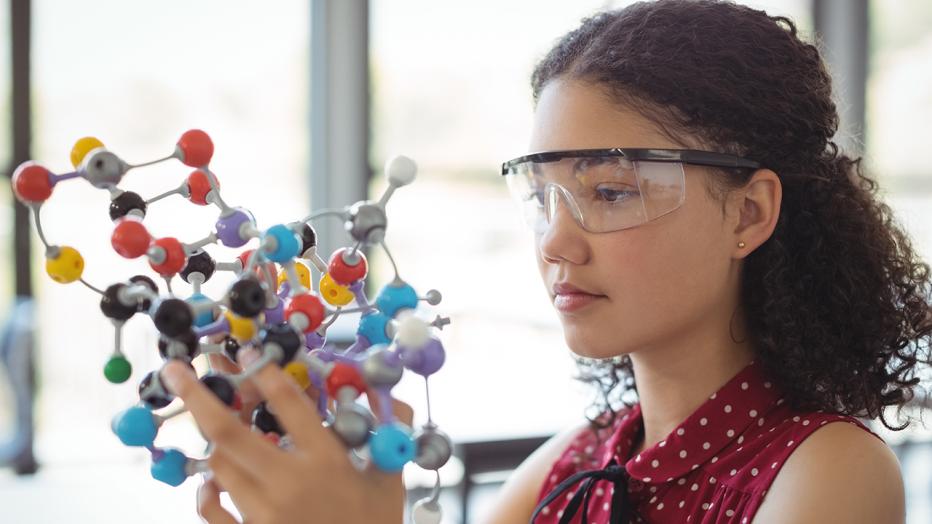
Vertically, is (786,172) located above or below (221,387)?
above

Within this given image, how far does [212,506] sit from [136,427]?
0.11 metres

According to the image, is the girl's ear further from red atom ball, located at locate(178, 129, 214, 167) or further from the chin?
red atom ball, located at locate(178, 129, 214, 167)

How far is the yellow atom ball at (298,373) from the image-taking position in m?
0.65

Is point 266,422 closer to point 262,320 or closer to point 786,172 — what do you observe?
point 262,320

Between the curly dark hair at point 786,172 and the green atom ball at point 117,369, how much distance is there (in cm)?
61

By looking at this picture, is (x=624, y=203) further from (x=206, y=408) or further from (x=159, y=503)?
(x=159, y=503)

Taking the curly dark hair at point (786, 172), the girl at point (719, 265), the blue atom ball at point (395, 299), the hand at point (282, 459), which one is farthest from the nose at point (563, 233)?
the hand at point (282, 459)

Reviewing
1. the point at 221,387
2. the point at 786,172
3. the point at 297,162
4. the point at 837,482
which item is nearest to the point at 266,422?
the point at 221,387

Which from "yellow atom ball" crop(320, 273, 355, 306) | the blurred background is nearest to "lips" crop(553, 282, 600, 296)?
"yellow atom ball" crop(320, 273, 355, 306)

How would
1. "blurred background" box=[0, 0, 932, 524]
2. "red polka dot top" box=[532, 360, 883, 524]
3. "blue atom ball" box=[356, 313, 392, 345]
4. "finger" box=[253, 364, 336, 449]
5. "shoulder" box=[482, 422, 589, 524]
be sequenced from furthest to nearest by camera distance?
"blurred background" box=[0, 0, 932, 524] → "shoulder" box=[482, 422, 589, 524] → "red polka dot top" box=[532, 360, 883, 524] → "blue atom ball" box=[356, 313, 392, 345] → "finger" box=[253, 364, 336, 449]

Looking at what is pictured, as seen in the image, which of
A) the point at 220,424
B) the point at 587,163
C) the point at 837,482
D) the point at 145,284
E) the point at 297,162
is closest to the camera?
the point at 220,424

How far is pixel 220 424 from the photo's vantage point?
60 centimetres

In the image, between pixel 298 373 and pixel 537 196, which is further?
pixel 537 196

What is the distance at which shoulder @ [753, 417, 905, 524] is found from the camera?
0.90m
